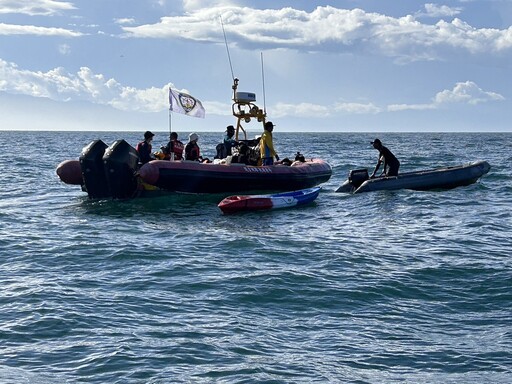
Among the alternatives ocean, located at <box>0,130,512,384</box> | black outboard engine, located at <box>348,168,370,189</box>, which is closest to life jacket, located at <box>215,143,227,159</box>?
black outboard engine, located at <box>348,168,370,189</box>

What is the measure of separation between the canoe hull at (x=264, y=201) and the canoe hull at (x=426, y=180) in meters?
2.18

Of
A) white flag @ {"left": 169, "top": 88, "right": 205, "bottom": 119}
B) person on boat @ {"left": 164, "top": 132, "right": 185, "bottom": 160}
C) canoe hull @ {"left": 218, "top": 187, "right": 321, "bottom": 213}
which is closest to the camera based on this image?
canoe hull @ {"left": 218, "top": 187, "right": 321, "bottom": 213}

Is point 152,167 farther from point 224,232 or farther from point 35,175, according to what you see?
point 35,175

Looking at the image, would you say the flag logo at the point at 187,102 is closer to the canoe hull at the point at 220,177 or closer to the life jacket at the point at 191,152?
the life jacket at the point at 191,152

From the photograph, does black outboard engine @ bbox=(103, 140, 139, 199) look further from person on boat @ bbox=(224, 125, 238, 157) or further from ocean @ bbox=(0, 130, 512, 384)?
person on boat @ bbox=(224, 125, 238, 157)

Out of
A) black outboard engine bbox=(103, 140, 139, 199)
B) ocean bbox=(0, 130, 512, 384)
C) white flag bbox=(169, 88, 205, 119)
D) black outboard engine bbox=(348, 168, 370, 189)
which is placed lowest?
ocean bbox=(0, 130, 512, 384)

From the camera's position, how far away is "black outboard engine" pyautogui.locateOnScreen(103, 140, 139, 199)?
57.2 feet

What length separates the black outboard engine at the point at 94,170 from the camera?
17.7 meters

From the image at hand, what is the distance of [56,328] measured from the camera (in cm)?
806

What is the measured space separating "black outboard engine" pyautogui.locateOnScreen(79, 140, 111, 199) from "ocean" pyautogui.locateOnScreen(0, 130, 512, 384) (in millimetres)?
1511

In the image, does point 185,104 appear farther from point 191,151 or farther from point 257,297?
point 257,297

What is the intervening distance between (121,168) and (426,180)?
27.3 ft

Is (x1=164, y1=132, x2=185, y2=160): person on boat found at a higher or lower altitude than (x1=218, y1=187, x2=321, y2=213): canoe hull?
higher

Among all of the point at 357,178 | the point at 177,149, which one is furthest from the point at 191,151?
the point at 357,178
